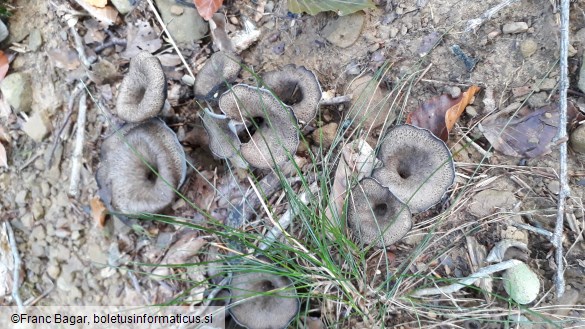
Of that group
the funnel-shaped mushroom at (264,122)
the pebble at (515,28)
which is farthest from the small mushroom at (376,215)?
the pebble at (515,28)

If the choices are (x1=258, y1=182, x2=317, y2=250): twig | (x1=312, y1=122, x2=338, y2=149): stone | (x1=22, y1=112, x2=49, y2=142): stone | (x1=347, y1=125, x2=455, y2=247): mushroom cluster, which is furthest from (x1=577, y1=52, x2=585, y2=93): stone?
(x1=22, y1=112, x2=49, y2=142): stone

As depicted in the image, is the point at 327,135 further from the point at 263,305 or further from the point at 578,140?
the point at 578,140

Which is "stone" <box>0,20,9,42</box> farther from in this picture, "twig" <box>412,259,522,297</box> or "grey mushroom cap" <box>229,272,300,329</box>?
"twig" <box>412,259,522,297</box>

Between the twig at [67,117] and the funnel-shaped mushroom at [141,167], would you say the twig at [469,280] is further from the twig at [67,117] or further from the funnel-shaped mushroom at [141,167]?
the twig at [67,117]

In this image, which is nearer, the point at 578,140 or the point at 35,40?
the point at 578,140

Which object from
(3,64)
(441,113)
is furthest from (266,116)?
(3,64)

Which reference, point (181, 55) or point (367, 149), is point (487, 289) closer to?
point (367, 149)
